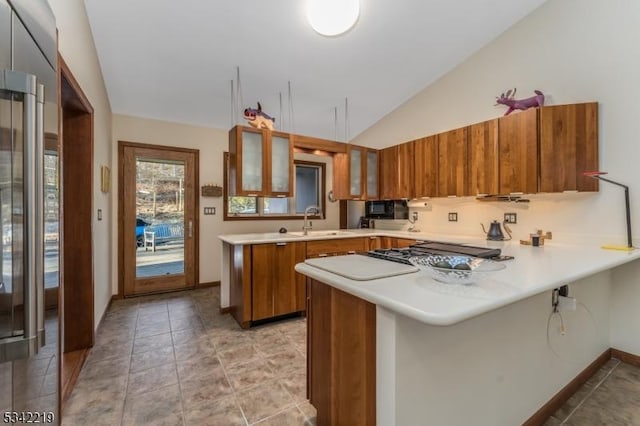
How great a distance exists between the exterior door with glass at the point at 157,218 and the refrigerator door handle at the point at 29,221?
10.6 feet

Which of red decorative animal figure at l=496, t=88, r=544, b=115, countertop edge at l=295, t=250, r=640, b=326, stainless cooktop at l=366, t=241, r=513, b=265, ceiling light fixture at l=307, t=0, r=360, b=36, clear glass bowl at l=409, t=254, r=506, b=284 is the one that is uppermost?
ceiling light fixture at l=307, t=0, r=360, b=36

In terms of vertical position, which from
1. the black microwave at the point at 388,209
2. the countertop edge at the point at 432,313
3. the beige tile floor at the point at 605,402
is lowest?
the beige tile floor at the point at 605,402

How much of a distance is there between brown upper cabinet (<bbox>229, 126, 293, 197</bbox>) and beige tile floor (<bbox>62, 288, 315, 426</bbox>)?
4.75 ft

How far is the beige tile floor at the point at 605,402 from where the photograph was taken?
5.39 feet

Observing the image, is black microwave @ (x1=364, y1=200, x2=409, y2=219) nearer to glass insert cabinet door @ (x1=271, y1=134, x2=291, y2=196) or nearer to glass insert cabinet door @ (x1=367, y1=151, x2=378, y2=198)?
glass insert cabinet door @ (x1=367, y1=151, x2=378, y2=198)

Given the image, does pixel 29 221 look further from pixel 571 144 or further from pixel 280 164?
pixel 571 144

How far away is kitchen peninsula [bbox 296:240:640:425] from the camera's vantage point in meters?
0.99

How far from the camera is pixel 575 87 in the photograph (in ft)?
8.22

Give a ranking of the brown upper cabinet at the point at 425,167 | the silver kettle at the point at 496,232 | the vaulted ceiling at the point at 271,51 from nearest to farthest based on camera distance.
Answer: the vaulted ceiling at the point at 271,51, the silver kettle at the point at 496,232, the brown upper cabinet at the point at 425,167

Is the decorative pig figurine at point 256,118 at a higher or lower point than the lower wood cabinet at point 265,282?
higher

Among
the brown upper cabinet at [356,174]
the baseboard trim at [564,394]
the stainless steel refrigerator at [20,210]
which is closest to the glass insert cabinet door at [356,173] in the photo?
the brown upper cabinet at [356,174]

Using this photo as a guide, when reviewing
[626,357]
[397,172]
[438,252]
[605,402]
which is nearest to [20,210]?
[438,252]

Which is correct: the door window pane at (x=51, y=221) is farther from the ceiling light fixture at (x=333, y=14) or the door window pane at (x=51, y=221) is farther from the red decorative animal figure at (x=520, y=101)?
the red decorative animal figure at (x=520, y=101)

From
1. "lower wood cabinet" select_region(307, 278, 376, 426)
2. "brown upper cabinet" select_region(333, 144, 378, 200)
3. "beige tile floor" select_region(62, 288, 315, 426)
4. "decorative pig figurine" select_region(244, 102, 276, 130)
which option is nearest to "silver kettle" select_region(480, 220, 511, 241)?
"brown upper cabinet" select_region(333, 144, 378, 200)
